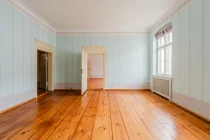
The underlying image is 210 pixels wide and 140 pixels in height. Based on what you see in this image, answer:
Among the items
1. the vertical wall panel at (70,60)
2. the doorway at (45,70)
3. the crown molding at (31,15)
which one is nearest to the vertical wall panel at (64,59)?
the vertical wall panel at (70,60)

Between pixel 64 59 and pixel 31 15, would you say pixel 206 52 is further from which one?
pixel 64 59

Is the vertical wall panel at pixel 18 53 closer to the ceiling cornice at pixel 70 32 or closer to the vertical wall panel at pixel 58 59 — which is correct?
the ceiling cornice at pixel 70 32

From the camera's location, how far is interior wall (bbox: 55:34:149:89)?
23.2 ft

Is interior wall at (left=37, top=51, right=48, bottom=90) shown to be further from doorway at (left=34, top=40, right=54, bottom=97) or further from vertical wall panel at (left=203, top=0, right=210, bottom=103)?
vertical wall panel at (left=203, top=0, right=210, bottom=103)

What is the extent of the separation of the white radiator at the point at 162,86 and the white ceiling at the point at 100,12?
2.25 metres

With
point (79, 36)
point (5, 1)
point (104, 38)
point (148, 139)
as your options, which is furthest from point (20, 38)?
point (148, 139)

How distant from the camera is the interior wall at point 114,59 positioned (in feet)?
23.2

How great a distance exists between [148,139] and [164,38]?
4.55 meters

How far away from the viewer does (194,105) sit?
11.2 feet

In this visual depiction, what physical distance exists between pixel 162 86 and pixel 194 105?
1995mm

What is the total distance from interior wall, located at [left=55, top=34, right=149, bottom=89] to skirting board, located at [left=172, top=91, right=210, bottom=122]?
2.84m

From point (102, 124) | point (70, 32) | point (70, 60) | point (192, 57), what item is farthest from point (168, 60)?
point (70, 32)

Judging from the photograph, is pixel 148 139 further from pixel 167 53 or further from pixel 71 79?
pixel 71 79

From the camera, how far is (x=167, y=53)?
5.47 m
